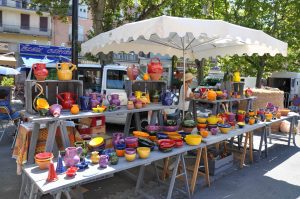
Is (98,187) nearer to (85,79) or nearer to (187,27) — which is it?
(187,27)

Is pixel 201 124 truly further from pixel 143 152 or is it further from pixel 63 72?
pixel 63 72

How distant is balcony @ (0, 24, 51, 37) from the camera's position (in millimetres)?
28453

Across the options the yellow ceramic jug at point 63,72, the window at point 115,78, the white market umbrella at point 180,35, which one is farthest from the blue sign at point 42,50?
the yellow ceramic jug at point 63,72

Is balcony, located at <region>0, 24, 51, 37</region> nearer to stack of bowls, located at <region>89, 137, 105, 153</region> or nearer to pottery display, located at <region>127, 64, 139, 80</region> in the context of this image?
pottery display, located at <region>127, 64, 139, 80</region>

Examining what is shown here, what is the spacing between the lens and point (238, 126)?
4547 mm

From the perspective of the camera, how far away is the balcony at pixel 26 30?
28.5 metres

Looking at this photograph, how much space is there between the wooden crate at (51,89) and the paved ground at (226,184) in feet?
4.32

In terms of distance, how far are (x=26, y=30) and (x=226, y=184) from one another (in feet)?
101

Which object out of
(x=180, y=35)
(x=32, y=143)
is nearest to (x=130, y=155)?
(x=32, y=143)

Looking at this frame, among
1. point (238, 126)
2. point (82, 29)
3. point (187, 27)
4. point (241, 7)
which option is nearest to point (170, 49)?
point (238, 126)

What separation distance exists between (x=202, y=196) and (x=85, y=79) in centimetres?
592

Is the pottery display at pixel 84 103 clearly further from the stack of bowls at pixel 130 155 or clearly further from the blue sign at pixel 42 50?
the blue sign at pixel 42 50

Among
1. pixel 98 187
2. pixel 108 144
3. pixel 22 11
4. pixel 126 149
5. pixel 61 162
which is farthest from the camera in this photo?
pixel 22 11

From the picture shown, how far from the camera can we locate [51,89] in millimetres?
3361
